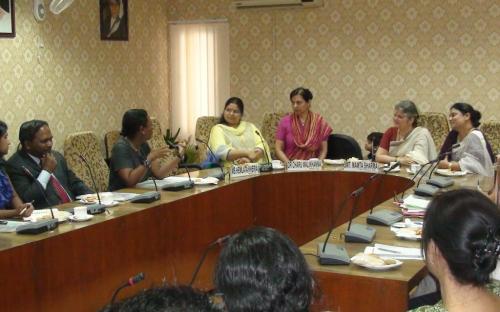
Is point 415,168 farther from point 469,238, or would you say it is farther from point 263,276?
point 263,276

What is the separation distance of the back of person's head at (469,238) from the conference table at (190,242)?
360 mm

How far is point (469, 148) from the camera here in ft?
15.7

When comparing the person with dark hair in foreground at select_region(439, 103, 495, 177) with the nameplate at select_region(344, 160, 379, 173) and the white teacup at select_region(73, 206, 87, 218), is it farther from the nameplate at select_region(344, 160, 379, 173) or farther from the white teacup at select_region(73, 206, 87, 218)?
the white teacup at select_region(73, 206, 87, 218)

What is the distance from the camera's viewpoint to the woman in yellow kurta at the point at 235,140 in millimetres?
5168

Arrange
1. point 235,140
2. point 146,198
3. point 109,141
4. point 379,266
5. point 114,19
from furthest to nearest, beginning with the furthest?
point 114,19 < point 109,141 < point 235,140 < point 146,198 < point 379,266

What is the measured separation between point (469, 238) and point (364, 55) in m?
4.91

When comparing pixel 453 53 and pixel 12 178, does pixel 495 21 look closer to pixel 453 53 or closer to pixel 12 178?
pixel 453 53

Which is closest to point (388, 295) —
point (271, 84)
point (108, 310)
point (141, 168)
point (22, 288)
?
point (22, 288)

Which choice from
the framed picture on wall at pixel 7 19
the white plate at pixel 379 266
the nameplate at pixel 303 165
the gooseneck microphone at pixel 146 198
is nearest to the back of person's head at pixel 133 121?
the gooseneck microphone at pixel 146 198

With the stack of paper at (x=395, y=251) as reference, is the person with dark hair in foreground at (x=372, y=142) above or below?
above

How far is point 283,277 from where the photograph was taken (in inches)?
54.5

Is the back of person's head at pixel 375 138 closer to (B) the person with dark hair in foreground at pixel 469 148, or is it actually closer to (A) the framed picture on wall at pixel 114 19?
Answer: (B) the person with dark hair in foreground at pixel 469 148

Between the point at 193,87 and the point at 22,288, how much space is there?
15.2 ft

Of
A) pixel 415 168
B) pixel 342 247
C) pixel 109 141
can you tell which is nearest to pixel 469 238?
pixel 342 247
